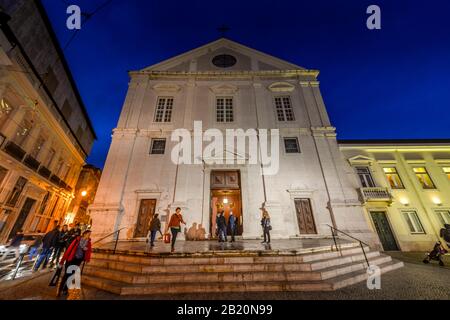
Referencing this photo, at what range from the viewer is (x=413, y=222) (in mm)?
12453

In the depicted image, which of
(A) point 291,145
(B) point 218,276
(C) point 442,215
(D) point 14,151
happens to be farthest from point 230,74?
(C) point 442,215

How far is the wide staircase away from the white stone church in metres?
4.63

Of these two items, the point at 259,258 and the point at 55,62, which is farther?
the point at 55,62

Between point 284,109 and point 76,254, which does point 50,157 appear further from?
point 284,109

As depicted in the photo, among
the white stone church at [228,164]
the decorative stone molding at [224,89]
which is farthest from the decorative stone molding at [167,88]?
the decorative stone molding at [224,89]

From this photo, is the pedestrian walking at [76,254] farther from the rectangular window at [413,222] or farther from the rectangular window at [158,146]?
the rectangular window at [413,222]

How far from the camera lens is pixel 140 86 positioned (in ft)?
50.0

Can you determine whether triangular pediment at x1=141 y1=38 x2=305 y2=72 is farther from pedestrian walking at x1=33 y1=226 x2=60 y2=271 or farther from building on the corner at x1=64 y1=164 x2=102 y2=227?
building on the corner at x1=64 y1=164 x2=102 y2=227

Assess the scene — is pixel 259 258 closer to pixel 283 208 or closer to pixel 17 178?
pixel 283 208

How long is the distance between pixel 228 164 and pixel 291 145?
5038 millimetres

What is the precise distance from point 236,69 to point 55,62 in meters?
16.0

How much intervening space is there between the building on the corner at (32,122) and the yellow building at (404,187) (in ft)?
68.5

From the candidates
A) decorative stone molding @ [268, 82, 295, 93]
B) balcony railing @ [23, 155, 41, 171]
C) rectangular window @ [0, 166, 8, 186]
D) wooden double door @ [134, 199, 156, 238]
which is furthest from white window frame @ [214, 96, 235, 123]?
rectangular window @ [0, 166, 8, 186]
